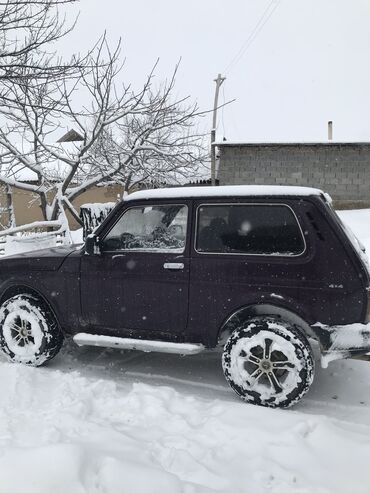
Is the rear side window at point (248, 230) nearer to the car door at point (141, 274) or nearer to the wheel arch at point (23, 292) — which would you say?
the car door at point (141, 274)

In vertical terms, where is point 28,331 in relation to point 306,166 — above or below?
below

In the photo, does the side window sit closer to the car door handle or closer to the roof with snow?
the car door handle

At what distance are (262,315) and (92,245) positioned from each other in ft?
5.32

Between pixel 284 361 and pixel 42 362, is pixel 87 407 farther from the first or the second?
pixel 284 361

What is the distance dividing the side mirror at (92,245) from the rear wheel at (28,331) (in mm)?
767

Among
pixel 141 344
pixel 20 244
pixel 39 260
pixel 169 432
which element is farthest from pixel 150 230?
pixel 20 244

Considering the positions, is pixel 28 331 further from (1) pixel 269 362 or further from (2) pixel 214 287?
(1) pixel 269 362

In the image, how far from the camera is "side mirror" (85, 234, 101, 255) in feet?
13.1

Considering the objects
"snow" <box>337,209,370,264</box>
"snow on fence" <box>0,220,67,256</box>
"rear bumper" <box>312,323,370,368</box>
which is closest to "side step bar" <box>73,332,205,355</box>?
"rear bumper" <box>312,323,370,368</box>

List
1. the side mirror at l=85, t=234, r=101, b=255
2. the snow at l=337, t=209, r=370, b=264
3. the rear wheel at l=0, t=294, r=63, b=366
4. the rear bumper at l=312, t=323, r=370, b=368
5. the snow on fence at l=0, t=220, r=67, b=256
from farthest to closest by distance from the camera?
the snow at l=337, t=209, r=370, b=264 → the snow on fence at l=0, t=220, r=67, b=256 → the rear wheel at l=0, t=294, r=63, b=366 → the side mirror at l=85, t=234, r=101, b=255 → the rear bumper at l=312, t=323, r=370, b=368

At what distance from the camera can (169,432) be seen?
10.1ft

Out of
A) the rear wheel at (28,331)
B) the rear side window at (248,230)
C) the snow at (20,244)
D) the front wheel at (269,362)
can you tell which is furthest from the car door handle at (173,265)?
the snow at (20,244)

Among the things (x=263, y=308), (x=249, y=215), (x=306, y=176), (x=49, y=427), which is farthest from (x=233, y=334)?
(x=306, y=176)

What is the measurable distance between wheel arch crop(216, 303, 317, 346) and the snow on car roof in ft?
2.93
